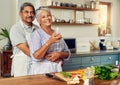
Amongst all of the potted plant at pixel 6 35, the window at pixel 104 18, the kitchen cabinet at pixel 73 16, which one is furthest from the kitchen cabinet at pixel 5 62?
the window at pixel 104 18

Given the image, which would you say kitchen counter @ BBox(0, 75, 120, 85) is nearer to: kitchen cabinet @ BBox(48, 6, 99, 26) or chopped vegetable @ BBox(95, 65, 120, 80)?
chopped vegetable @ BBox(95, 65, 120, 80)

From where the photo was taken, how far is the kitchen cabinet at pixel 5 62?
4.61m

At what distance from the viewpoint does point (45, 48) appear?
6.73 feet

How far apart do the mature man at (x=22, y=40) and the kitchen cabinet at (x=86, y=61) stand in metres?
1.79

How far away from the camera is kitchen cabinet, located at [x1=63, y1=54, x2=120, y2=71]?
415 centimetres

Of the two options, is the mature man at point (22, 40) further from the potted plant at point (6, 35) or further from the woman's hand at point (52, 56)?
the potted plant at point (6, 35)

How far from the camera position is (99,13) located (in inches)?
216

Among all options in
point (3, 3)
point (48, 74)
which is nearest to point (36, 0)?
point (3, 3)

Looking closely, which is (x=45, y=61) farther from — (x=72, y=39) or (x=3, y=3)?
(x=3, y=3)

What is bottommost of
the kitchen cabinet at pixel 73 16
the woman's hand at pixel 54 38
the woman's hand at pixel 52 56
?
the woman's hand at pixel 52 56

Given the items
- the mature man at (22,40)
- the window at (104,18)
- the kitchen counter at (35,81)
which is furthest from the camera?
the window at (104,18)

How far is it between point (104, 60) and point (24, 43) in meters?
2.76

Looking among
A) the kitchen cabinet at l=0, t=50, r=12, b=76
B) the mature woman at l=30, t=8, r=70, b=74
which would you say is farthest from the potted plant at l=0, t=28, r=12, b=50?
the mature woman at l=30, t=8, r=70, b=74

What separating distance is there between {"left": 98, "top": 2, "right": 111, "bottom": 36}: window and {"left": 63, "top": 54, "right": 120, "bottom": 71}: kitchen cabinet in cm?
89
